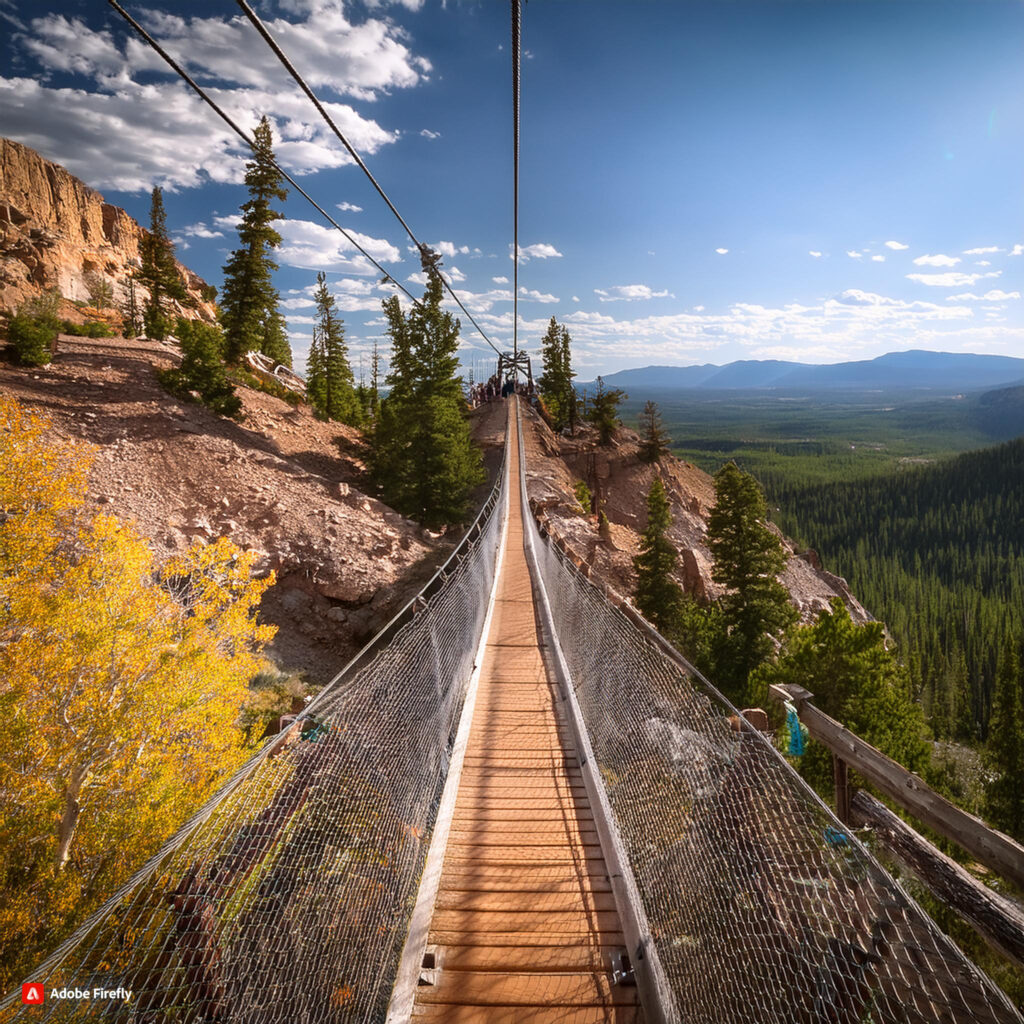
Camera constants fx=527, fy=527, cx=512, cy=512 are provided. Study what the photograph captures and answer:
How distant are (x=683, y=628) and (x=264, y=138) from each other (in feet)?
82.0

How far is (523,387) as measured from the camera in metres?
51.6

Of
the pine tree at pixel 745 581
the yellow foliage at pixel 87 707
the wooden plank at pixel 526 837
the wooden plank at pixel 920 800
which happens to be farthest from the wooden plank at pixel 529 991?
the pine tree at pixel 745 581

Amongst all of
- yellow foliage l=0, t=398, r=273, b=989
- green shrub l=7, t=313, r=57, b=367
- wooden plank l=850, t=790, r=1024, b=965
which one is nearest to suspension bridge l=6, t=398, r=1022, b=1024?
wooden plank l=850, t=790, r=1024, b=965

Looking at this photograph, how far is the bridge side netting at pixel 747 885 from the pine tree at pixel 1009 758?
23245 millimetres

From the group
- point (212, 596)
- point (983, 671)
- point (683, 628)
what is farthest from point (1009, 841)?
point (983, 671)

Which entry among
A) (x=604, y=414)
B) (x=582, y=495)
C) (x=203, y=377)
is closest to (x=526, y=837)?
(x=203, y=377)

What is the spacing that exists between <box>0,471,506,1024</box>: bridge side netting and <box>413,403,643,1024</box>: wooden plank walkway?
302mm

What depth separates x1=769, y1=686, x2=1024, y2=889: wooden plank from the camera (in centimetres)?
244

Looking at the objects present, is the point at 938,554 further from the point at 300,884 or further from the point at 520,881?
the point at 300,884

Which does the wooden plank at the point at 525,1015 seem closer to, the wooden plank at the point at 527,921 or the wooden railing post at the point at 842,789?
the wooden plank at the point at 527,921

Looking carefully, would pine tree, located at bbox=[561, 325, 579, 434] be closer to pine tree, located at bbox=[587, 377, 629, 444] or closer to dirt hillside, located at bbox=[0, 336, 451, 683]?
pine tree, located at bbox=[587, 377, 629, 444]

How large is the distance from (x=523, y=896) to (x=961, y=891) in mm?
2409

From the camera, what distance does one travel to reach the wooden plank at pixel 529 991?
2766 mm

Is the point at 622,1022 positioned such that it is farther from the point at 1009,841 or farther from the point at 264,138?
the point at 264,138
